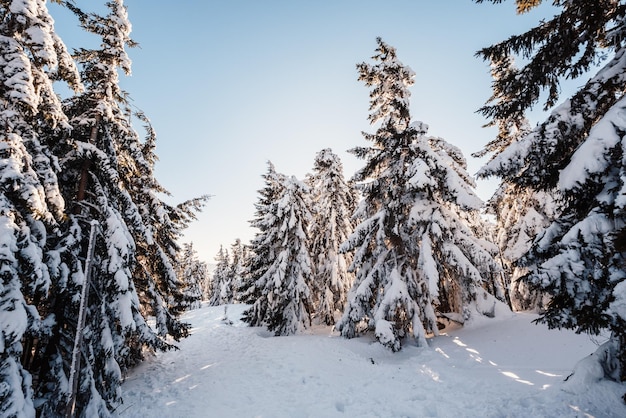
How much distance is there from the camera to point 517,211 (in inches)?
750

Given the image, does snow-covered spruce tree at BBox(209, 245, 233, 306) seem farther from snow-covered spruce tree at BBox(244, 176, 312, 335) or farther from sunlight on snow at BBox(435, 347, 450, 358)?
sunlight on snow at BBox(435, 347, 450, 358)

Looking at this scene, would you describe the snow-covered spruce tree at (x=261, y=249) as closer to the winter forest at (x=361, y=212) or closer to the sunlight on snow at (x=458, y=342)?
the winter forest at (x=361, y=212)

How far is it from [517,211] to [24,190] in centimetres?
2287

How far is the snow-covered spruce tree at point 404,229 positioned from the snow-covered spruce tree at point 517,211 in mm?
4507

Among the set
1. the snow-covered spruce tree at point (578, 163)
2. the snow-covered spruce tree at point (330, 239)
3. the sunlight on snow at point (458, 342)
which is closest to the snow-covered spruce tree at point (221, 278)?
the snow-covered spruce tree at point (330, 239)

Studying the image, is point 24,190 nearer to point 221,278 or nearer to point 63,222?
point 63,222

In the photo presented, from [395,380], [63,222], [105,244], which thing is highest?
[63,222]

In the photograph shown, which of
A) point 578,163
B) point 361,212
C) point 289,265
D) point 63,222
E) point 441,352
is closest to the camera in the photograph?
point 578,163

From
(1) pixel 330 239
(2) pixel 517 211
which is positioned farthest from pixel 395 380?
(2) pixel 517 211

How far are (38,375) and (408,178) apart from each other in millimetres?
13681

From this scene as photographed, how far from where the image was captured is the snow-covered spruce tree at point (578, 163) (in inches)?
198

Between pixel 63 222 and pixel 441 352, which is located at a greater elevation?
pixel 63 222

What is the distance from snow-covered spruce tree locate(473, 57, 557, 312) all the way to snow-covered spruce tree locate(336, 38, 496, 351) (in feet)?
Answer: 14.8

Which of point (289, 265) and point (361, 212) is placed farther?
point (289, 265)
